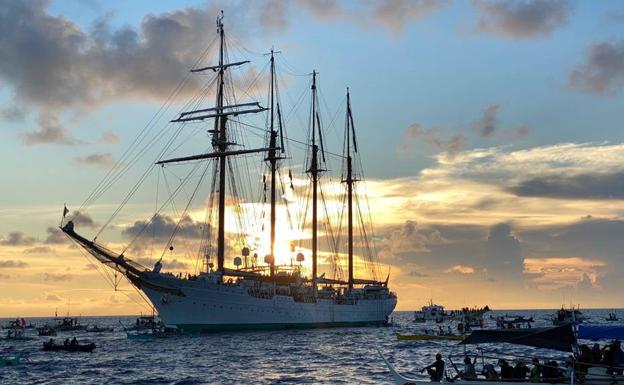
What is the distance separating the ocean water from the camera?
48.7 meters

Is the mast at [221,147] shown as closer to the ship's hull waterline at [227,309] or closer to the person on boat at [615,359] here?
the ship's hull waterline at [227,309]

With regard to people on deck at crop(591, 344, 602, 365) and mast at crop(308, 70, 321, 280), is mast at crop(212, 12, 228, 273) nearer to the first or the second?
mast at crop(308, 70, 321, 280)

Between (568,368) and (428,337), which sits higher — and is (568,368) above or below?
above

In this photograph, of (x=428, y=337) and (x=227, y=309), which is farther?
(x=227, y=309)

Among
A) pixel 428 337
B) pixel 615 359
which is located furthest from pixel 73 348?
pixel 615 359

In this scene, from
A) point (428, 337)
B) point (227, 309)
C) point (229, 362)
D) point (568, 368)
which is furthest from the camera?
point (227, 309)

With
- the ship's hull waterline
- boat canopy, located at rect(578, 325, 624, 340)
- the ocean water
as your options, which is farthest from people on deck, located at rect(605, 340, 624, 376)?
the ship's hull waterline

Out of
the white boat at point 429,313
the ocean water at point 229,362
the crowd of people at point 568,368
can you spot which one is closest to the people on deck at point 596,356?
the crowd of people at point 568,368

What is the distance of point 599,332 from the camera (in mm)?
29938

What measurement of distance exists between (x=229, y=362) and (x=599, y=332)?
34621mm

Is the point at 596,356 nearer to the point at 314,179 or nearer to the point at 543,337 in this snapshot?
the point at 543,337

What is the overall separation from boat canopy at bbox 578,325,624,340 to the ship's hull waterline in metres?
60.4

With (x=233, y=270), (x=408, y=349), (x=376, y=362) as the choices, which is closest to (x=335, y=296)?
(x=233, y=270)

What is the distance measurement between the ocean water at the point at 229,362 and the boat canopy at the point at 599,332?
16.9m
